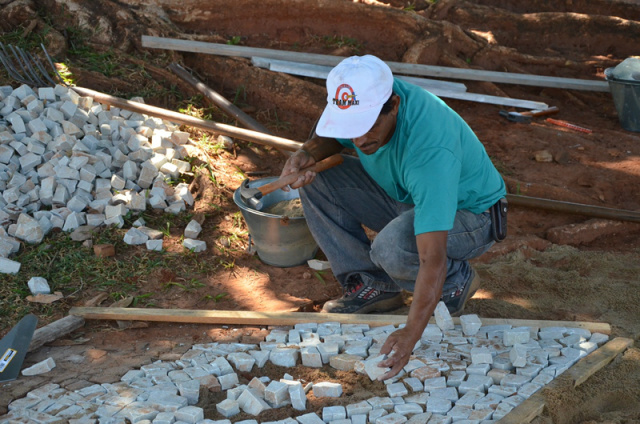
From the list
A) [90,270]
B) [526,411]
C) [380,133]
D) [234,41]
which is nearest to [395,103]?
[380,133]

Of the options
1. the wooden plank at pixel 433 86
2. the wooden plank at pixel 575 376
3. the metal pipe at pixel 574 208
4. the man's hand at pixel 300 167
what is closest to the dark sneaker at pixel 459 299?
the wooden plank at pixel 575 376

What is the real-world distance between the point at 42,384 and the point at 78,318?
58cm

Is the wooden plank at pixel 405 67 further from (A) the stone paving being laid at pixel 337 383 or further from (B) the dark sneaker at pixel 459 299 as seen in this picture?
(A) the stone paving being laid at pixel 337 383

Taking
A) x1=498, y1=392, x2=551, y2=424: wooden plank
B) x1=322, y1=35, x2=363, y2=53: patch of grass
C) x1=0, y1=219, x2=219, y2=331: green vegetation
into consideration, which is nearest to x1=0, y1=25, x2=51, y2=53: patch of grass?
x1=0, y1=219, x2=219, y2=331: green vegetation

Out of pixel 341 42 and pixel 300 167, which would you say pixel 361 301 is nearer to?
pixel 300 167

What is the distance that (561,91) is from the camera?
7078mm

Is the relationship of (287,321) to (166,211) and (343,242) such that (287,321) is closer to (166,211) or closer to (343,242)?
(343,242)

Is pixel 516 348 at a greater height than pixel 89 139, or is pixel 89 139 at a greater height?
pixel 89 139

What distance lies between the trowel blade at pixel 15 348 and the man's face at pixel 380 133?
182 centimetres

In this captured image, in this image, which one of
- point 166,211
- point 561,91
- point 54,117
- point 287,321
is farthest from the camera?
point 561,91

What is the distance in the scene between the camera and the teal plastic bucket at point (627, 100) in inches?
246

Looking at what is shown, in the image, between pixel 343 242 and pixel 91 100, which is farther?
pixel 91 100

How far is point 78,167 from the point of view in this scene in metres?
4.71

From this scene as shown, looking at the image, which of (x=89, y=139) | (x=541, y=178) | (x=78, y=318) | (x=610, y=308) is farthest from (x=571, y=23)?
(x=78, y=318)
